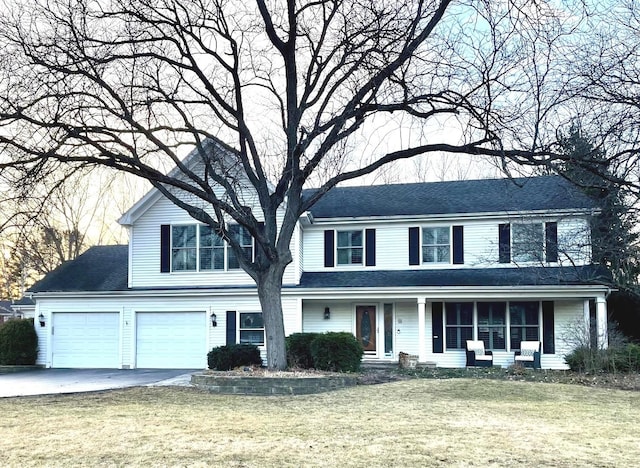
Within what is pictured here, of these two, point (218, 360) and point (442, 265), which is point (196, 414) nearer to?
point (218, 360)

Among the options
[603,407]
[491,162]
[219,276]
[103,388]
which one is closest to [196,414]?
[103,388]

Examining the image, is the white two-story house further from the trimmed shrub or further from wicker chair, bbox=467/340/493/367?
the trimmed shrub

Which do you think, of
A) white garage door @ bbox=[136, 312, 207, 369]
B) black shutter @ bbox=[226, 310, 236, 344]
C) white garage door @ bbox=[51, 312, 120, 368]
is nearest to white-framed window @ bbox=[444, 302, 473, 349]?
black shutter @ bbox=[226, 310, 236, 344]

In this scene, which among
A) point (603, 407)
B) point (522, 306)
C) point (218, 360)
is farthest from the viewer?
point (522, 306)

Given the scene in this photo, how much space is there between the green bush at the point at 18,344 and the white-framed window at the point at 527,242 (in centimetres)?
1659

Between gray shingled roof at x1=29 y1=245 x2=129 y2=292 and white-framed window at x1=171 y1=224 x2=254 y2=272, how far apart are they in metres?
2.27

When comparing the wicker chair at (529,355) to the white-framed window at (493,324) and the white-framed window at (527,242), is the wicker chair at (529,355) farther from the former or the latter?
the white-framed window at (527,242)

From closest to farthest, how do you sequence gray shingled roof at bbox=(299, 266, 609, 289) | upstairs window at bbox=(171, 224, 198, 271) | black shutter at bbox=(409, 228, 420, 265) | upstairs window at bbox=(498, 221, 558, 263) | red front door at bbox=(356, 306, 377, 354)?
gray shingled roof at bbox=(299, 266, 609, 289), upstairs window at bbox=(498, 221, 558, 263), black shutter at bbox=(409, 228, 420, 265), red front door at bbox=(356, 306, 377, 354), upstairs window at bbox=(171, 224, 198, 271)

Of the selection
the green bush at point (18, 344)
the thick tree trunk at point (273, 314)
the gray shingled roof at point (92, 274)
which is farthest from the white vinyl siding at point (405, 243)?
the green bush at point (18, 344)

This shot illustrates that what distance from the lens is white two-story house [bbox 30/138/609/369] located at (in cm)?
2102

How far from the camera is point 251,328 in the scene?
74.1ft

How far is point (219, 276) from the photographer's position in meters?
23.2

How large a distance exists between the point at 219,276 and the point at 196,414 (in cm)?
1198

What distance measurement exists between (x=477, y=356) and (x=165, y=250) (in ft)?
35.9
